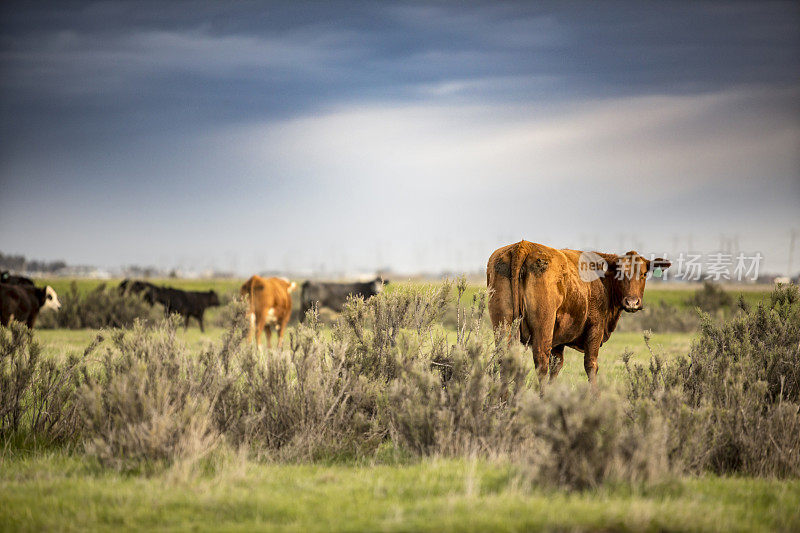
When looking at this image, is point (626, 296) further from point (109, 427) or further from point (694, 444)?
point (109, 427)

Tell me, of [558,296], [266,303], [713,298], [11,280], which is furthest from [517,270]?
[713,298]

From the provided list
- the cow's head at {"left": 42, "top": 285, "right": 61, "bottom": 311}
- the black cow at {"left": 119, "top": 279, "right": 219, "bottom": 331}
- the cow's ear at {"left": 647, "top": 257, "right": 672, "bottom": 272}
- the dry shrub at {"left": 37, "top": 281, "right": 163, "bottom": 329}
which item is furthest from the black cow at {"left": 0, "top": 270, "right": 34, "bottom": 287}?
the cow's ear at {"left": 647, "top": 257, "right": 672, "bottom": 272}

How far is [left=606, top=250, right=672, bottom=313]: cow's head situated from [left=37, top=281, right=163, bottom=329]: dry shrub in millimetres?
22094

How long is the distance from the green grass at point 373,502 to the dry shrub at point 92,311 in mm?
23003

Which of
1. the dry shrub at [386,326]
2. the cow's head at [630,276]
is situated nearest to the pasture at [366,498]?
the dry shrub at [386,326]

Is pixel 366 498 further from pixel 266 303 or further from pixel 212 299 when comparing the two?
pixel 212 299

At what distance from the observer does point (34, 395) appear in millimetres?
7168

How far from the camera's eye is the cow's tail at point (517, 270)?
7.68m

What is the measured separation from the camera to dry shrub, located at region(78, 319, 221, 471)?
5.46 metres

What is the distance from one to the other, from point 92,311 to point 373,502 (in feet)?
85.9

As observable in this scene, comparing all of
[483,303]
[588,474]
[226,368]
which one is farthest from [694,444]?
[226,368]

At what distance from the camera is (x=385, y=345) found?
783 cm

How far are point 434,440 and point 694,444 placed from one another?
248cm

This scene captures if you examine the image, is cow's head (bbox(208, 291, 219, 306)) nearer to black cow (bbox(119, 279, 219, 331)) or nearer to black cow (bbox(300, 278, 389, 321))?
black cow (bbox(119, 279, 219, 331))
